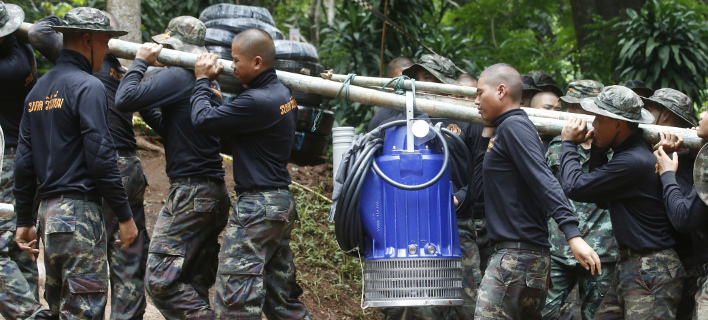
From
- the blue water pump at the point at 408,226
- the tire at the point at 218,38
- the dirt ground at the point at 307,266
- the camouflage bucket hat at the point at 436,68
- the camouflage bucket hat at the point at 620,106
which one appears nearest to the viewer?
the blue water pump at the point at 408,226

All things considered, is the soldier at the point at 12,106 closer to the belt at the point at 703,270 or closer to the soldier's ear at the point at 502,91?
the soldier's ear at the point at 502,91

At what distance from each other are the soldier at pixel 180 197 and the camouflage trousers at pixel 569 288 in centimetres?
254

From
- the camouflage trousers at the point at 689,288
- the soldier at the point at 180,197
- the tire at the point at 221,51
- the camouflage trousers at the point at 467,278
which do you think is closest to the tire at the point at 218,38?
the tire at the point at 221,51

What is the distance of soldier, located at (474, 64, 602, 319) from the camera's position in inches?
169

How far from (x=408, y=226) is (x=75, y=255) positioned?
6.87 ft

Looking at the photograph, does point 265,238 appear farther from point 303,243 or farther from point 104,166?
point 303,243

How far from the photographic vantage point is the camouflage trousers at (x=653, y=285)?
177 inches

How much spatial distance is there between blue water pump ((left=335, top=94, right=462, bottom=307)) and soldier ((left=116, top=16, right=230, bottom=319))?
1.15m

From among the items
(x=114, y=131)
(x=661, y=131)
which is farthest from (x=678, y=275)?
(x=114, y=131)

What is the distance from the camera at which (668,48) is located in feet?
27.7

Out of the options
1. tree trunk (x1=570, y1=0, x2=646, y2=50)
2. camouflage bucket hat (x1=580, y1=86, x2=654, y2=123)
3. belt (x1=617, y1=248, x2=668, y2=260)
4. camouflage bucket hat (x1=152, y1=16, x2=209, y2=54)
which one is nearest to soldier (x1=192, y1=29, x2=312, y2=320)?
camouflage bucket hat (x1=152, y1=16, x2=209, y2=54)

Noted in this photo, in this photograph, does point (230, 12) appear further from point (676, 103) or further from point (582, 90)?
point (676, 103)

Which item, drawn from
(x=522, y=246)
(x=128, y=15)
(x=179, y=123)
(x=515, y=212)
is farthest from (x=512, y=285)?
(x=128, y=15)

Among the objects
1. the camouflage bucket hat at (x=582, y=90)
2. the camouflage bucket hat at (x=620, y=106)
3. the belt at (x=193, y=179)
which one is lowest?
the belt at (x=193, y=179)
